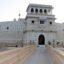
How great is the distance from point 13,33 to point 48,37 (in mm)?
10608

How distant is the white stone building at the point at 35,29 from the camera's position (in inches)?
2435

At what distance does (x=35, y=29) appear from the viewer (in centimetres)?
6172

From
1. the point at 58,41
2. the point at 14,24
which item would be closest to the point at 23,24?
the point at 14,24

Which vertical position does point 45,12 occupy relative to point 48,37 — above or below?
above

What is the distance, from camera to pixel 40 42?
65.6 meters

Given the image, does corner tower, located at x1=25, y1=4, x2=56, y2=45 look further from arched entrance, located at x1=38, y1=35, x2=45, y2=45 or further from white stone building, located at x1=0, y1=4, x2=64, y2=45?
arched entrance, located at x1=38, y1=35, x2=45, y2=45

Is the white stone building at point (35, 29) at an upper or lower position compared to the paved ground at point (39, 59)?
upper

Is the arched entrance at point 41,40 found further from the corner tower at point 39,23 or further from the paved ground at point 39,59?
the paved ground at point 39,59

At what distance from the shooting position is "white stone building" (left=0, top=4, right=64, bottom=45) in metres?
61.8

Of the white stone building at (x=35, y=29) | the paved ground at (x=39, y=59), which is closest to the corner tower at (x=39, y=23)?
the white stone building at (x=35, y=29)

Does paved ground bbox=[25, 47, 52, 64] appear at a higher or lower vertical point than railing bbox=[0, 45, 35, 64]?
lower

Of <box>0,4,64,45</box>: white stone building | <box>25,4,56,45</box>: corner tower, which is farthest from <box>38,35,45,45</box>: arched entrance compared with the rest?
<box>25,4,56,45</box>: corner tower

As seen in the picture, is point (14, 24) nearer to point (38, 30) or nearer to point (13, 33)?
point (13, 33)

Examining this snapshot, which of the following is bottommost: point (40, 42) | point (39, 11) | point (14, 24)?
point (40, 42)
